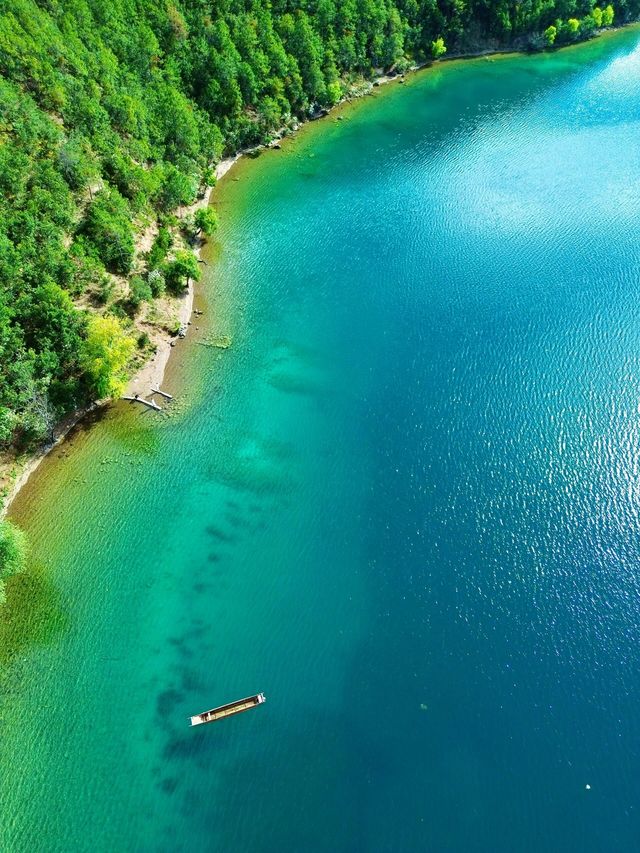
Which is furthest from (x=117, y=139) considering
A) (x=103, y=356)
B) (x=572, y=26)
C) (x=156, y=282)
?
(x=572, y=26)

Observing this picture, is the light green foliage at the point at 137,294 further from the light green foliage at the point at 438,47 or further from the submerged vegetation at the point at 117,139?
the light green foliage at the point at 438,47

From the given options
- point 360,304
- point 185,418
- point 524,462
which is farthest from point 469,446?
point 185,418

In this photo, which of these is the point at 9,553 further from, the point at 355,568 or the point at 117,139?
the point at 117,139

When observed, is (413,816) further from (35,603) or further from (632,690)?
(35,603)

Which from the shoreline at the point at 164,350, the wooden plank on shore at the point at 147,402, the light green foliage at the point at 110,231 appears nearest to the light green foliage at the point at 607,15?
the shoreline at the point at 164,350

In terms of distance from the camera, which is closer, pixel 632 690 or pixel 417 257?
pixel 632 690

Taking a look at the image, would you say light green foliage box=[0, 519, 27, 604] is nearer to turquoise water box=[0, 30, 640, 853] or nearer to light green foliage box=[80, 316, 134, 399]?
turquoise water box=[0, 30, 640, 853]

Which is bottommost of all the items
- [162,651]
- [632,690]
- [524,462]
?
[632,690]
